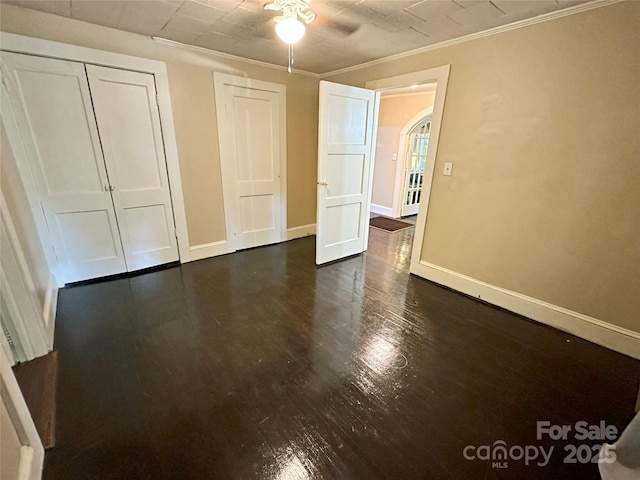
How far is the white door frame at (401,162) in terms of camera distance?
513 cm

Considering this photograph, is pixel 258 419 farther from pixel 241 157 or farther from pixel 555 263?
pixel 241 157

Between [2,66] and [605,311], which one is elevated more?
[2,66]

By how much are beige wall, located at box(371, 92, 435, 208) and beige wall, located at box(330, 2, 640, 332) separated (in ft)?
8.10

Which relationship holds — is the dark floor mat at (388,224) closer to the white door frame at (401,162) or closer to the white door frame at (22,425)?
the white door frame at (401,162)

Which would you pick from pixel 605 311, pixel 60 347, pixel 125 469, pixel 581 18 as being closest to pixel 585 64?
pixel 581 18

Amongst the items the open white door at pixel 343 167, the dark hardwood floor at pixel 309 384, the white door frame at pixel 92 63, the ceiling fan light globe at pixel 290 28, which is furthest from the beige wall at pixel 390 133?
the white door frame at pixel 92 63

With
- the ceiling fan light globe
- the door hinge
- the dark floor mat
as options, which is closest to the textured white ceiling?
the ceiling fan light globe

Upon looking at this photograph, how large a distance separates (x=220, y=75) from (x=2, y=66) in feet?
5.53

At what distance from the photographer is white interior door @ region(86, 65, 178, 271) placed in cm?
255

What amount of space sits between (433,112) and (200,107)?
2.43 m

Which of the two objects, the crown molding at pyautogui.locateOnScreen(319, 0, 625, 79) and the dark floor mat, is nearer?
the crown molding at pyautogui.locateOnScreen(319, 0, 625, 79)

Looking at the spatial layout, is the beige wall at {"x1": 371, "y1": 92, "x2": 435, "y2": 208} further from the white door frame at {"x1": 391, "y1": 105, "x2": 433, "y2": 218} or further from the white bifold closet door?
the white bifold closet door

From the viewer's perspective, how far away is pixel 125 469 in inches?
48.1

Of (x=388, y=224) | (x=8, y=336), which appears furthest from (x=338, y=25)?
(x=388, y=224)
